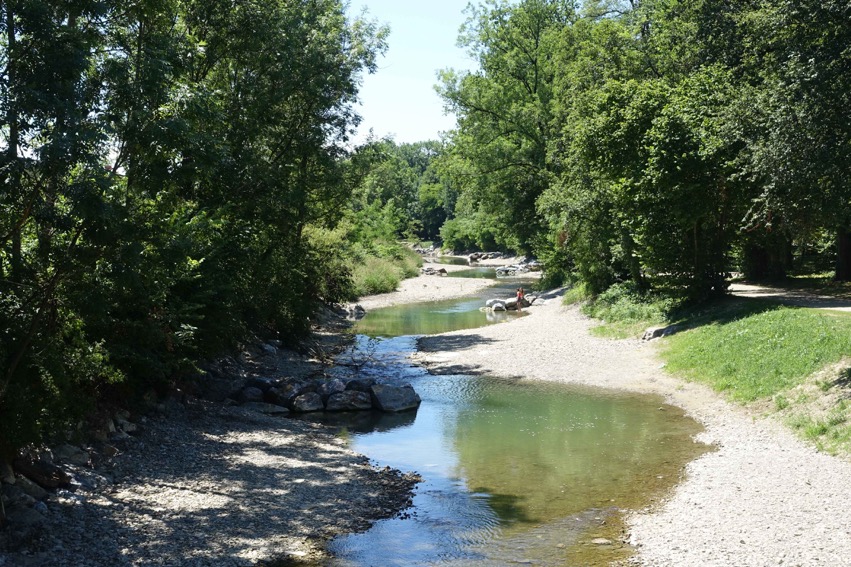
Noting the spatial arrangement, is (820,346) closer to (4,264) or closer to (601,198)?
(601,198)

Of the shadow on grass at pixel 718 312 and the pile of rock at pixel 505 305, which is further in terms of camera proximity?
the pile of rock at pixel 505 305

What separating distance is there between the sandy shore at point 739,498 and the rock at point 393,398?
4.98 metres

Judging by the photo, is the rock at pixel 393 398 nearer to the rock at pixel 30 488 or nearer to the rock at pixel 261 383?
the rock at pixel 261 383

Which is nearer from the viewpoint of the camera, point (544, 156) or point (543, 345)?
point (543, 345)

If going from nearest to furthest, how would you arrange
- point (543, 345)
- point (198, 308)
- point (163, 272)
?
point (163, 272), point (198, 308), point (543, 345)

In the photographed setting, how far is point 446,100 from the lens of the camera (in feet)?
156

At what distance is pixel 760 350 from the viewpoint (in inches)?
762

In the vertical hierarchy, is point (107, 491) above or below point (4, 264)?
below

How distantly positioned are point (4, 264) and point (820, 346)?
56.1ft

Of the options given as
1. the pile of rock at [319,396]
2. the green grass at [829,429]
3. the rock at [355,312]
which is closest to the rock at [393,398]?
the pile of rock at [319,396]

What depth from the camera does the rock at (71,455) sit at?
11.7 meters

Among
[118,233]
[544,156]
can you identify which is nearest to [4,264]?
[118,233]

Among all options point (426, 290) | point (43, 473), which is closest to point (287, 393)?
point (43, 473)

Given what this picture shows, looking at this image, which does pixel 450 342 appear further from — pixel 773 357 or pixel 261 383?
pixel 773 357
